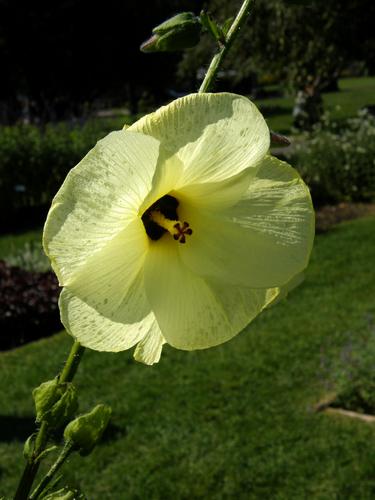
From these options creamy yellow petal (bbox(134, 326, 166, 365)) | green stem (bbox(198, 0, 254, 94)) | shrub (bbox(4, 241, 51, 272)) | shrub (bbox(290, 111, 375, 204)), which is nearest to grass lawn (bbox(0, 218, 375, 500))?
shrub (bbox(4, 241, 51, 272))

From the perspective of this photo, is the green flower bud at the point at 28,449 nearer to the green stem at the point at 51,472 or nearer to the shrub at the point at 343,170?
the green stem at the point at 51,472

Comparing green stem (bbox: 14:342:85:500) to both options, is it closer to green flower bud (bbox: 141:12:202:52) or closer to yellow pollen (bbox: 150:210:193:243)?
yellow pollen (bbox: 150:210:193:243)

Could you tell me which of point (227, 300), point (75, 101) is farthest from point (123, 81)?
point (227, 300)

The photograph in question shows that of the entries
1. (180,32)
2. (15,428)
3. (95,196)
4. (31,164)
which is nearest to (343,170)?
(31,164)

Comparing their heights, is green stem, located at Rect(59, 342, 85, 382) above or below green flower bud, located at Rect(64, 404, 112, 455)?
above

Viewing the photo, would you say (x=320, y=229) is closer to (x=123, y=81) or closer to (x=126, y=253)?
(x=126, y=253)

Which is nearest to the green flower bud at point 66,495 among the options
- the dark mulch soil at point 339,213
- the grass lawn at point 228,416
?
the grass lawn at point 228,416
